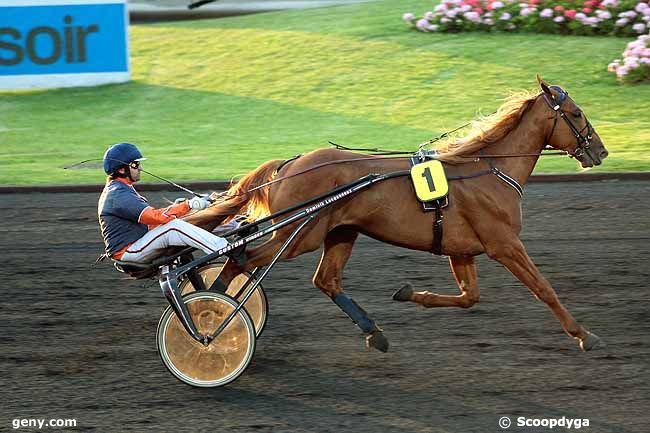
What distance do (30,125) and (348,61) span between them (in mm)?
5390

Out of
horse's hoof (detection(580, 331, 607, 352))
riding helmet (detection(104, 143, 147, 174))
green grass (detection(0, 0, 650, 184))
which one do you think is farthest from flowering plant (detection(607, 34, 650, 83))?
riding helmet (detection(104, 143, 147, 174))

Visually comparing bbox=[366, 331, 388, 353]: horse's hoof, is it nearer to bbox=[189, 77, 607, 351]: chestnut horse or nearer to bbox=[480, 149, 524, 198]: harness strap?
bbox=[189, 77, 607, 351]: chestnut horse

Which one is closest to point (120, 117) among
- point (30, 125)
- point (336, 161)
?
point (30, 125)

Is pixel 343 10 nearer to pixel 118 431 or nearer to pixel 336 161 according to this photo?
pixel 336 161

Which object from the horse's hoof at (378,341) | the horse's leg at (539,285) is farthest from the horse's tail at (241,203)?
the horse's leg at (539,285)

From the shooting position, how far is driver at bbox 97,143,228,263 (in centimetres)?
558

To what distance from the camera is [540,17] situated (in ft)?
56.1

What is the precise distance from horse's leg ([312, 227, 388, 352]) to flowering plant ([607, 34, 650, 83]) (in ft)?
33.1

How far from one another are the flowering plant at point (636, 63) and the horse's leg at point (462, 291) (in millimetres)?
9795

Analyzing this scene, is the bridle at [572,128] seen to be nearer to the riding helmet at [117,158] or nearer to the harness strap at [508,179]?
the harness strap at [508,179]

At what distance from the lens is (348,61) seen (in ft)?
54.9

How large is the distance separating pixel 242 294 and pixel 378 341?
1.02 meters

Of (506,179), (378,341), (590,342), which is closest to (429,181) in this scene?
(506,179)

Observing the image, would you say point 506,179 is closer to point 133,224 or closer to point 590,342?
point 590,342
